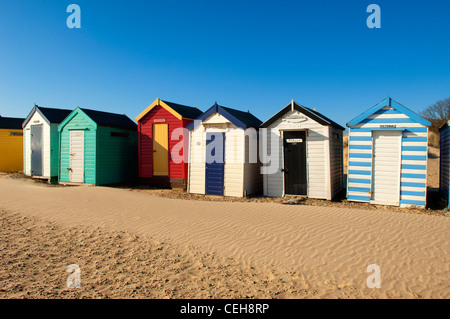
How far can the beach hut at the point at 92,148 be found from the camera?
49.9 ft

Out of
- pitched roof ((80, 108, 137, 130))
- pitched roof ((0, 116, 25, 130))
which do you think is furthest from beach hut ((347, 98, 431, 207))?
pitched roof ((0, 116, 25, 130))

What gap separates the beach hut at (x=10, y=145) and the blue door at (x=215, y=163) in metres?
14.5

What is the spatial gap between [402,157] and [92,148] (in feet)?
42.1

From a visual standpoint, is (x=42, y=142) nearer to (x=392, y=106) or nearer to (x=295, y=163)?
(x=295, y=163)

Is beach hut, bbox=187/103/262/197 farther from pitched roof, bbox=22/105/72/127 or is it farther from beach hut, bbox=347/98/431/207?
pitched roof, bbox=22/105/72/127

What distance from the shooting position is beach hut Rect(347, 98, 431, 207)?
407 inches

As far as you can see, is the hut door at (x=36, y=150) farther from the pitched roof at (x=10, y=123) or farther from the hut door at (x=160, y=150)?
the hut door at (x=160, y=150)

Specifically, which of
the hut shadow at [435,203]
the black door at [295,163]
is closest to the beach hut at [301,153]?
the black door at [295,163]

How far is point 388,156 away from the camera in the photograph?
35.2ft

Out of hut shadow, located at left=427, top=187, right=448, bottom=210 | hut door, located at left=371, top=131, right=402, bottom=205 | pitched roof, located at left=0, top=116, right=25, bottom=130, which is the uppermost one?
pitched roof, located at left=0, top=116, right=25, bottom=130

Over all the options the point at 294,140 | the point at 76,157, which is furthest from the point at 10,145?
the point at 294,140

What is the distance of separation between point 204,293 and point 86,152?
41.4 feet

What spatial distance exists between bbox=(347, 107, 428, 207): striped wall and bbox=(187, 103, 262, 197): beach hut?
3.82m
